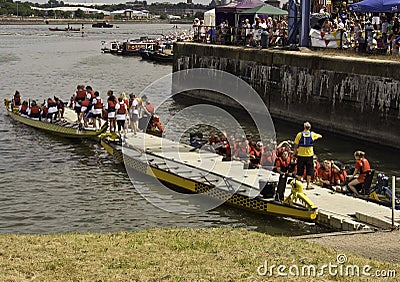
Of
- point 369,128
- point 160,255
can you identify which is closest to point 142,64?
point 369,128

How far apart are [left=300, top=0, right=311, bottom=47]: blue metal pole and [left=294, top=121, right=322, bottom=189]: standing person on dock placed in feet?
53.4

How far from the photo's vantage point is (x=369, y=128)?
26.0 meters

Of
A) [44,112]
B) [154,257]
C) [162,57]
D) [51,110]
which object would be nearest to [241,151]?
[154,257]

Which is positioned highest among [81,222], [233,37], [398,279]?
[233,37]

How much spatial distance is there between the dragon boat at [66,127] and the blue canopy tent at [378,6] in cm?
1120

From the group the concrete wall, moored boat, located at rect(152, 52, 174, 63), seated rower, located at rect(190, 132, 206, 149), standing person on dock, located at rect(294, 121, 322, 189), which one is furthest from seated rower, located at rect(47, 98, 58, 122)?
moored boat, located at rect(152, 52, 174, 63)

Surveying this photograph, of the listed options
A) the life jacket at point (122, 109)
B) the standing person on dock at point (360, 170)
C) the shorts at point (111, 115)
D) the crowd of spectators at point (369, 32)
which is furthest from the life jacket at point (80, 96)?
the standing person on dock at point (360, 170)

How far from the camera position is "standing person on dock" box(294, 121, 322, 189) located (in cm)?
1706

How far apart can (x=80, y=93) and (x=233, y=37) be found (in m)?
13.7

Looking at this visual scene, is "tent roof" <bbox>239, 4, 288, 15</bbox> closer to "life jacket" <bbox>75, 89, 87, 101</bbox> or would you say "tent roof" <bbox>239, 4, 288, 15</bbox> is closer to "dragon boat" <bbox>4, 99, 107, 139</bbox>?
"dragon boat" <bbox>4, 99, 107, 139</bbox>

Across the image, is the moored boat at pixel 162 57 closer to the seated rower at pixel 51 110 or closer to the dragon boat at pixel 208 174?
the seated rower at pixel 51 110

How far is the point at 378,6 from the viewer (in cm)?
2809

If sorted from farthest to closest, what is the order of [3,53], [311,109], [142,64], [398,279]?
[3,53] → [142,64] → [311,109] → [398,279]

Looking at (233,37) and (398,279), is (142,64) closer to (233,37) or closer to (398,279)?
(233,37)
